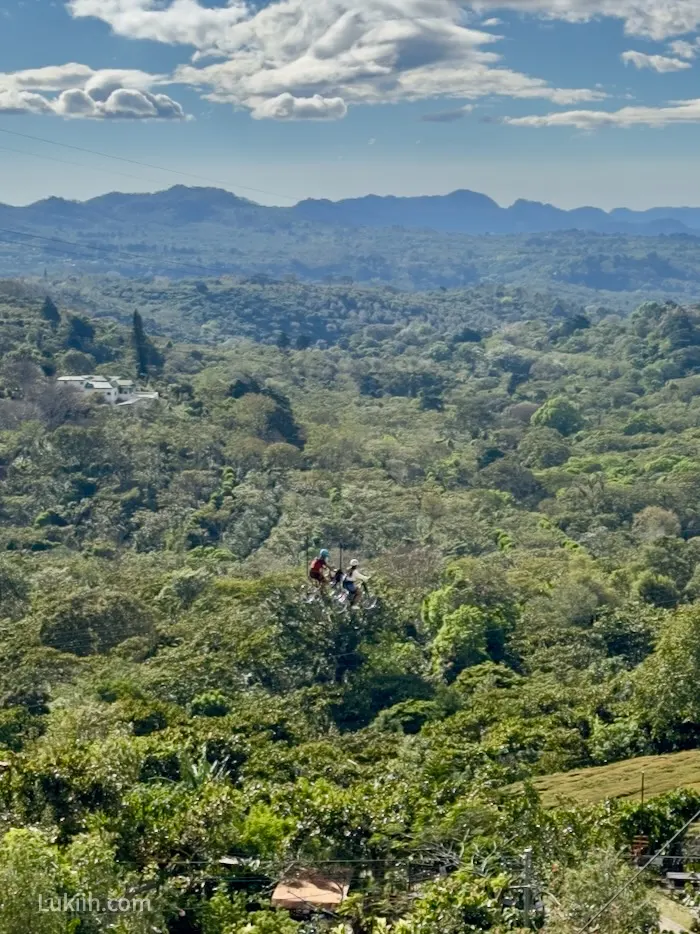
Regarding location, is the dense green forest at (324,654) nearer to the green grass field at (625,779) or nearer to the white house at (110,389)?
the green grass field at (625,779)

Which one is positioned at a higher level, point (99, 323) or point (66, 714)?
point (99, 323)

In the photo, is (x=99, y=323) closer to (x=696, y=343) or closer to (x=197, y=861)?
(x=696, y=343)

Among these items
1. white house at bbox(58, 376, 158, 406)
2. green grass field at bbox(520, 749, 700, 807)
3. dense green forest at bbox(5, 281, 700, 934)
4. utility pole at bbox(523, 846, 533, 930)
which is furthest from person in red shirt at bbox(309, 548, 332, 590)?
white house at bbox(58, 376, 158, 406)

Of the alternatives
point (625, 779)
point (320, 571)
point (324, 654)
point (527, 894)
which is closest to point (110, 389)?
point (324, 654)

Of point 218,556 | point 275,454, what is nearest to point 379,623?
point 218,556

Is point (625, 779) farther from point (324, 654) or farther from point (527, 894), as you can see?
point (324, 654)

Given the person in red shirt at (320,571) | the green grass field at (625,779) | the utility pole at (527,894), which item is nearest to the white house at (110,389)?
the person in red shirt at (320,571)
